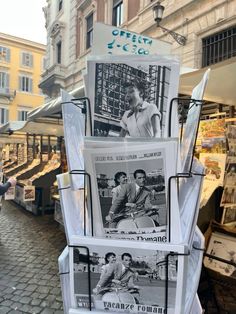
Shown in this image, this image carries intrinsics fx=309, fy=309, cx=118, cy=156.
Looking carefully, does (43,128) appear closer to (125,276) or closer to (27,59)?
(125,276)

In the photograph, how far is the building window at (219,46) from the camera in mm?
7695

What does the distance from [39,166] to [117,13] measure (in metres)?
8.79

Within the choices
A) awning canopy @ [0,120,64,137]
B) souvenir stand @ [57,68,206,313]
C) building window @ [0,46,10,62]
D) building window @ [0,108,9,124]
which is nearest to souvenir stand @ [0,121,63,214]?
awning canopy @ [0,120,64,137]

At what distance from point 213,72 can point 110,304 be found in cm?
192

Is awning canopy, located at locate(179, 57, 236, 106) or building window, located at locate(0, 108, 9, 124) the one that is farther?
building window, located at locate(0, 108, 9, 124)

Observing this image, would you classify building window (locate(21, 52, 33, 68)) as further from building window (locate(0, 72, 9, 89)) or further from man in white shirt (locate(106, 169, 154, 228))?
man in white shirt (locate(106, 169, 154, 228))

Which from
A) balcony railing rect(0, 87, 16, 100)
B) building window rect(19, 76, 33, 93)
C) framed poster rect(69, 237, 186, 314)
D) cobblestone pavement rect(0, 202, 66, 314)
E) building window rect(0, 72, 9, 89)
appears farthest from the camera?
building window rect(19, 76, 33, 93)

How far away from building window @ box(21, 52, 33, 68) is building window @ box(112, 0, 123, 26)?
23.4m

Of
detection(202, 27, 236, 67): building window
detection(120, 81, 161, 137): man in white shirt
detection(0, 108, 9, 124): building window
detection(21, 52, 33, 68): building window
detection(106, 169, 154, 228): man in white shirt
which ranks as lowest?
detection(106, 169, 154, 228): man in white shirt

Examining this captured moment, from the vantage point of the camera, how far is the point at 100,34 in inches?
66.9

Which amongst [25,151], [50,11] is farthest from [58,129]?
[50,11]

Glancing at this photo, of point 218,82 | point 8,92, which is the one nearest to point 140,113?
point 218,82

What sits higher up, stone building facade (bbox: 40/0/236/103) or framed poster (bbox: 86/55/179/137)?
stone building facade (bbox: 40/0/236/103)

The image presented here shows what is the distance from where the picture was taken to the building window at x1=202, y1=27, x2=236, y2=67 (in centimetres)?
770
